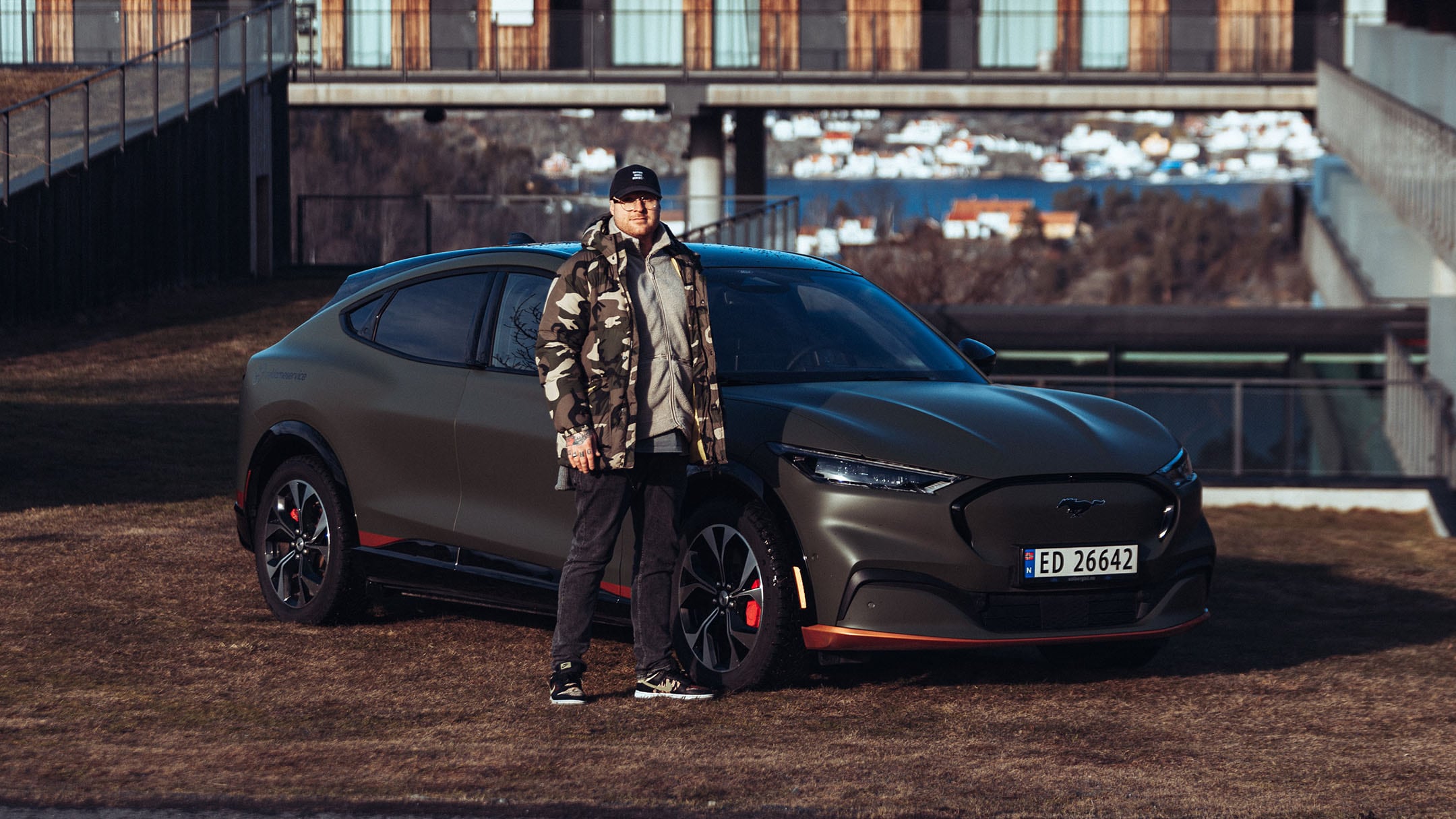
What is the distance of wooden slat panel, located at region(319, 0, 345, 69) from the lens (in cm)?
3747

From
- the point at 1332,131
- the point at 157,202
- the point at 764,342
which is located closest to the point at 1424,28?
the point at 1332,131

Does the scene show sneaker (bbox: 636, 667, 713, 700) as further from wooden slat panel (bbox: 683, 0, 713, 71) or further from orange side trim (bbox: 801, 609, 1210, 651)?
wooden slat panel (bbox: 683, 0, 713, 71)

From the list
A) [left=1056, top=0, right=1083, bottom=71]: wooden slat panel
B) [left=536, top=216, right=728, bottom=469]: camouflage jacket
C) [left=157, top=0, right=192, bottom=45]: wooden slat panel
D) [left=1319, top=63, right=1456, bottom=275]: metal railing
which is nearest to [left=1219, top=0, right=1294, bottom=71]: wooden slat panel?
[left=1319, top=63, right=1456, bottom=275]: metal railing

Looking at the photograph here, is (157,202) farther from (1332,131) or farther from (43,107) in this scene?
(1332,131)

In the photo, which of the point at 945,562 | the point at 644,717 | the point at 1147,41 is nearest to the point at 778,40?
the point at 1147,41

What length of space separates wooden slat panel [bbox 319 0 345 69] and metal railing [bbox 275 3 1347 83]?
0.03 metres

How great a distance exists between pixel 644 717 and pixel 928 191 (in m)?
80.1

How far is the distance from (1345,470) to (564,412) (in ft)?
47.2

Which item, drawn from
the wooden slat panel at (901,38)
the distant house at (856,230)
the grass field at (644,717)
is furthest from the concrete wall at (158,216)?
the distant house at (856,230)

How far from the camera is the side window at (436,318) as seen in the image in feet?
26.6

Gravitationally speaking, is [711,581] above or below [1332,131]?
below

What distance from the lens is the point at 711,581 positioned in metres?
7.13

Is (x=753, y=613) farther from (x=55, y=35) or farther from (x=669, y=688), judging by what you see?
(x=55, y=35)

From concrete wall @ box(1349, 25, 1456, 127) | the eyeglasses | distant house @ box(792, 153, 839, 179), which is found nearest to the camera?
the eyeglasses
